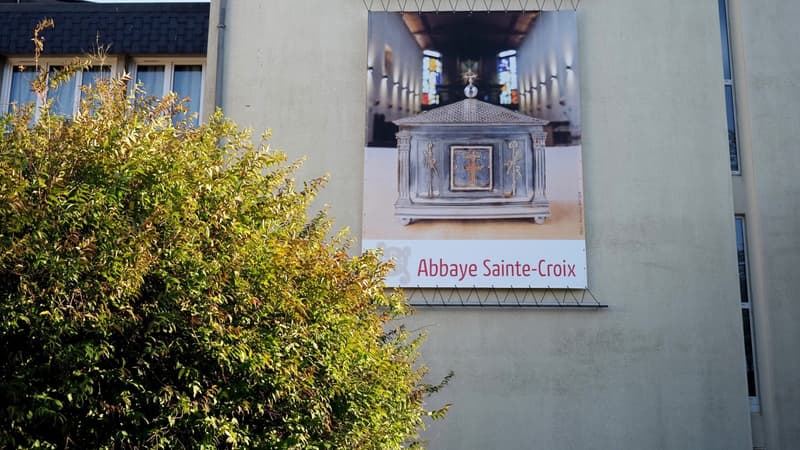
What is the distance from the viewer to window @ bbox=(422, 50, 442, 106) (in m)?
13.9

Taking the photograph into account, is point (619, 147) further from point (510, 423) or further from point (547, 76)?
point (510, 423)

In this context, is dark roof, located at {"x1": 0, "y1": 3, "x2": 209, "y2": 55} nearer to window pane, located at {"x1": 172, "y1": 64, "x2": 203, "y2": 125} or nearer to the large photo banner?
window pane, located at {"x1": 172, "y1": 64, "x2": 203, "y2": 125}

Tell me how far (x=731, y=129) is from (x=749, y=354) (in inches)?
138

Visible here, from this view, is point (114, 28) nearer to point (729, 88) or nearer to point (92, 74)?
point (92, 74)

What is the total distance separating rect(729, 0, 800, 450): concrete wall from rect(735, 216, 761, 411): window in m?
0.09

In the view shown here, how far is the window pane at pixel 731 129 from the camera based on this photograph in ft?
45.8

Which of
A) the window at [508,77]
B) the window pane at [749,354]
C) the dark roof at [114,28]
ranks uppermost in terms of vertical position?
the dark roof at [114,28]

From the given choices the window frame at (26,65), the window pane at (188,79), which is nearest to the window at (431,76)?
the window pane at (188,79)

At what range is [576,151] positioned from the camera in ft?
44.5

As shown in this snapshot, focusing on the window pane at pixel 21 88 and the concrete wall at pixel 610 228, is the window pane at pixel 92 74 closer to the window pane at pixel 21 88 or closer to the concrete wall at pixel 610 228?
the window pane at pixel 21 88

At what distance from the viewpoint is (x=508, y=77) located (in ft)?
45.7

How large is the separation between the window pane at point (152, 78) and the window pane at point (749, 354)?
1020cm

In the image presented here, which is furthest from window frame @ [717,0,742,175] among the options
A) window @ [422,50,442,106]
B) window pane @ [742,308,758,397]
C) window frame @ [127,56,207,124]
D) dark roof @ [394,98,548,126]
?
window frame @ [127,56,207,124]

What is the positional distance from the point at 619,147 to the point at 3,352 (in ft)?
31.1
